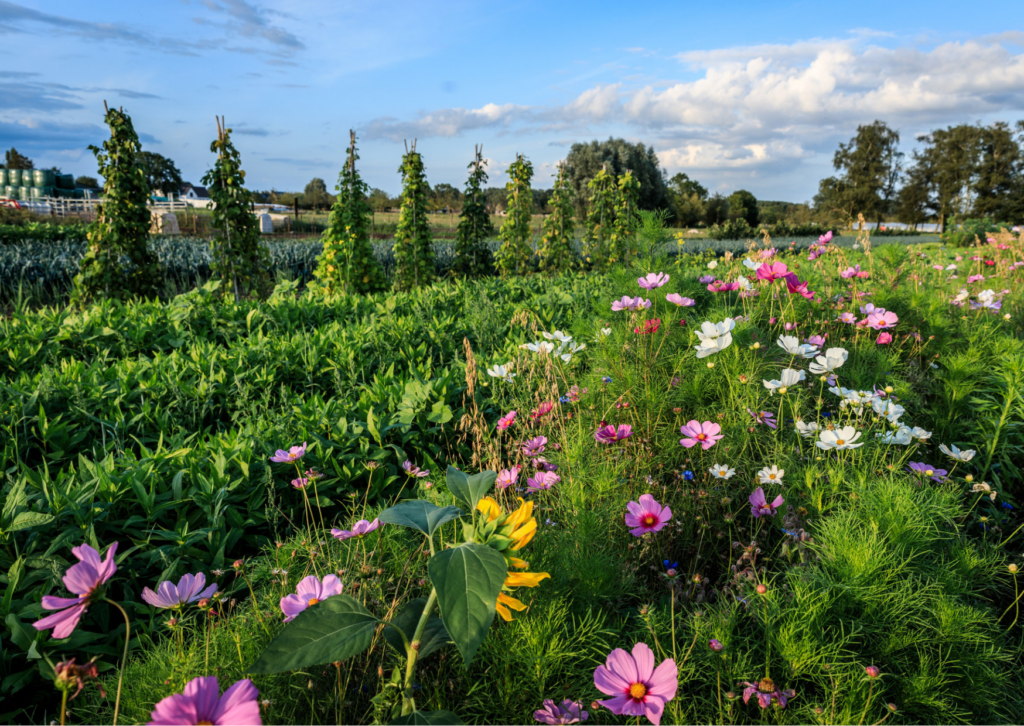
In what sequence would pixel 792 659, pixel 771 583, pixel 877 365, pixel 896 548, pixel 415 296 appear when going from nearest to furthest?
pixel 792 659 < pixel 896 548 < pixel 771 583 < pixel 877 365 < pixel 415 296

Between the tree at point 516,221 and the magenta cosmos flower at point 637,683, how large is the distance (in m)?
9.01

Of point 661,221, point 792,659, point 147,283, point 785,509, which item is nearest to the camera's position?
point 792,659

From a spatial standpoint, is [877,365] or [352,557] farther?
[877,365]

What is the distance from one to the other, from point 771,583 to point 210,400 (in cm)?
282

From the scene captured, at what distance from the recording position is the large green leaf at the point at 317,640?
2.95ft

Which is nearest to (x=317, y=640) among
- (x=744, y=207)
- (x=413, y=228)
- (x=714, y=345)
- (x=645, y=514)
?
(x=645, y=514)

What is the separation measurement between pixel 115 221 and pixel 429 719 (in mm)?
7579

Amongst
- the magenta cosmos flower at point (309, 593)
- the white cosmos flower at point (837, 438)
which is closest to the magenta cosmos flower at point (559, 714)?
the magenta cosmos flower at point (309, 593)

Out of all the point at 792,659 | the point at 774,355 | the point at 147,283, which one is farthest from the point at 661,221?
the point at 147,283

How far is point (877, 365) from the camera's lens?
9.31ft

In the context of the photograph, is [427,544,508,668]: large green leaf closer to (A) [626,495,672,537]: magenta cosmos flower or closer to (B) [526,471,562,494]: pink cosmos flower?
(A) [626,495,672,537]: magenta cosmos flower

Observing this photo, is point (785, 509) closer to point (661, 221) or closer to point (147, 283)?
point (661, 221)

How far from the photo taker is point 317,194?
47.4m

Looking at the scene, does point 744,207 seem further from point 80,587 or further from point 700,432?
point 80,587
